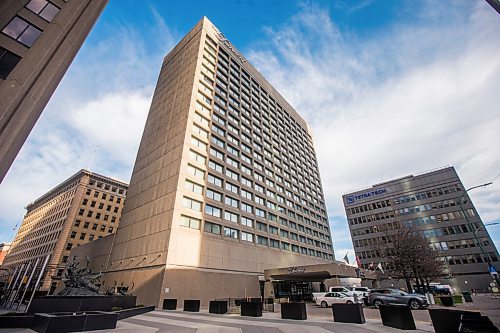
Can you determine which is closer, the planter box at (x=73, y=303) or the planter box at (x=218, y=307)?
the planter box at (x=73, y=303)

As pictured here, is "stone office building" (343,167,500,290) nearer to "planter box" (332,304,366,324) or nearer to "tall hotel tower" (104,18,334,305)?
"tall hotel tower" (104,18,334,305)

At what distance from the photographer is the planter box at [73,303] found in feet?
47.6

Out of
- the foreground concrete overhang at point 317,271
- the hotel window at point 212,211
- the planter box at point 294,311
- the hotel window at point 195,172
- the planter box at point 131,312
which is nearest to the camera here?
the planter box at point 294,311

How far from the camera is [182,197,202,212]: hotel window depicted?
33.7 meters

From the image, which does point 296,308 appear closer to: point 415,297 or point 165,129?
point 415,297

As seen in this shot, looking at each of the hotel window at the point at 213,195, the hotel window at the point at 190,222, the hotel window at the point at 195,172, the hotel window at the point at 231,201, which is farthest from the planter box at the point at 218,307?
the hotel window at the point at 195,172

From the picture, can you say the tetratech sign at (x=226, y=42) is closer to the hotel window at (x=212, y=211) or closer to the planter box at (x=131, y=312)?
the hotel window at (x=212, y=211)

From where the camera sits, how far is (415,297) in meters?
21.9

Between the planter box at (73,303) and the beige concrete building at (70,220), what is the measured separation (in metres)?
61.1

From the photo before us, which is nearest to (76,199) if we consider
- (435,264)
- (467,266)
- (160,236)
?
(160,236)

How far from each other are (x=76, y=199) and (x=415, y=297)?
287 ft

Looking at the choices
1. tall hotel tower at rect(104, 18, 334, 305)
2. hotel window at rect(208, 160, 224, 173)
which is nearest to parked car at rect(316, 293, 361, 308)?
tall hotel tower at rect(104, 18, 334, 305)

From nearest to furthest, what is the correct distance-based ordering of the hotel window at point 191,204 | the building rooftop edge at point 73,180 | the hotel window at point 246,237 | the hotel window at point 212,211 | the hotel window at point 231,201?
the hotel window at point 191,204 < the hotel window at point 212,211 < the hotel window at point 231,201 < the hotel window at point 246,237 < the building rooftop edge at point 73,180

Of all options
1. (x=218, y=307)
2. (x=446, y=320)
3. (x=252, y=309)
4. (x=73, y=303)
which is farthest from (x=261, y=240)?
(x=446, y=320)
